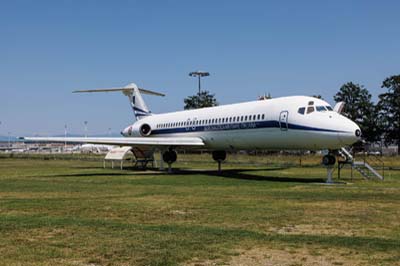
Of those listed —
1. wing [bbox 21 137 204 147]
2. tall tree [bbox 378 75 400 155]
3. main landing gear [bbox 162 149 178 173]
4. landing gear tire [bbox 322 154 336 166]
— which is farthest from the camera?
tall tree [bbox 378 75 400 155]

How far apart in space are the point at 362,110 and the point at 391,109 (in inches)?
262

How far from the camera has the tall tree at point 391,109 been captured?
8606 cm

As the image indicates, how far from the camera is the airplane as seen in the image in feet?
82.5

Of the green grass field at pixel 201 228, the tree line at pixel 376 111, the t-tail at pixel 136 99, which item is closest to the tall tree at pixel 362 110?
the tree line at pixel 376 111

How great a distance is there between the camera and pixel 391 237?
10.3m

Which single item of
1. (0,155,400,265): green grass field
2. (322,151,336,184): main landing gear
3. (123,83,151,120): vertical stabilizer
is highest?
(123,83,151,120): vertical stabilizer

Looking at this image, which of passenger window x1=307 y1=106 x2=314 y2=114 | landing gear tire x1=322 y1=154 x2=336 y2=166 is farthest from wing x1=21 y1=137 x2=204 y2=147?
landing gear tire x1=322 y1=154 x2=336 y2=166

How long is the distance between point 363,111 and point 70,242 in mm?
88640

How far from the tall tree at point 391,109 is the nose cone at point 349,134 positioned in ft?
216

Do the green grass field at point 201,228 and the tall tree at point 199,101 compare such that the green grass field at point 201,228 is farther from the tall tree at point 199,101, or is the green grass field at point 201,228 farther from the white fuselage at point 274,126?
the tall tree at point 199,101

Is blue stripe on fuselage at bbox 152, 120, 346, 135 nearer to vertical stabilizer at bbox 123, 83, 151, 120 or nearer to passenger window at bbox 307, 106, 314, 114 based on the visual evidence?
passenger window at bbox 307, 106, 314, 114

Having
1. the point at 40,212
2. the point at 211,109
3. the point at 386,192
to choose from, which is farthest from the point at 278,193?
the point at 211,109

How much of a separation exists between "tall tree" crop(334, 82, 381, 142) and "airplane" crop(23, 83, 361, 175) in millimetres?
55762

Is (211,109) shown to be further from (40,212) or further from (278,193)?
(40,212)
